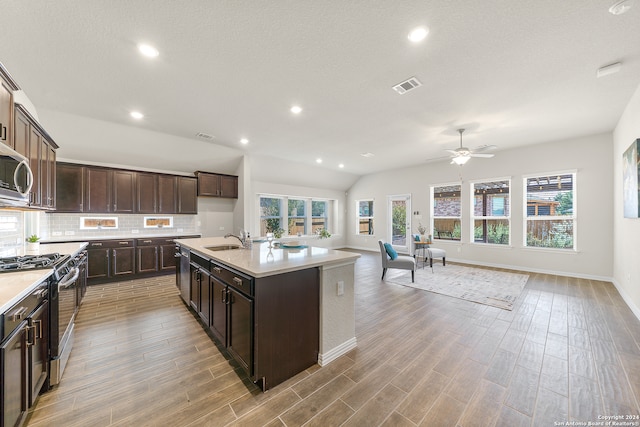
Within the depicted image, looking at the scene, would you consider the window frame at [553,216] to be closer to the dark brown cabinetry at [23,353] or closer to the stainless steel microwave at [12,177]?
the dark brown cabinetry at [23,353]

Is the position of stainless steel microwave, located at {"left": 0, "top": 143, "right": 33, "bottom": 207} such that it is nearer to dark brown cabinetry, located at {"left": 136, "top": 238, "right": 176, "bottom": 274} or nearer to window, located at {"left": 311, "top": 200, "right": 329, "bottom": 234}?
dark brown cabinetry, located at {"left": 136, "top": 238, "right": 176, "bottom": 274}

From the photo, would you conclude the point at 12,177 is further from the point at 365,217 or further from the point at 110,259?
the point at 365,217

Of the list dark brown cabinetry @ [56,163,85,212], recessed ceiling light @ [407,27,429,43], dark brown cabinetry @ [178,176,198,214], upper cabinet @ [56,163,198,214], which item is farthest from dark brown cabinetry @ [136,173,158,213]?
recessed ceiling light @ [407,27,429,43]

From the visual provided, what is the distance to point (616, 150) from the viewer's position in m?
4.54

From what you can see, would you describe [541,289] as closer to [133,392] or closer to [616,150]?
[616,150]

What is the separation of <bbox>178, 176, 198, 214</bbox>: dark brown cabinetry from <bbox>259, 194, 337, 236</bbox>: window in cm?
208

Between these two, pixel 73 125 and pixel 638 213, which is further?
pixel 73 125

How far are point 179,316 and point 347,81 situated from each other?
12.2 feet

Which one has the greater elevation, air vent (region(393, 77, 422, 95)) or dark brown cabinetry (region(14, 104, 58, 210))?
air vent (region(393, 77, 422, 95))

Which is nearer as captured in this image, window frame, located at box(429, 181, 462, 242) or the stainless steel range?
the stainless steel range

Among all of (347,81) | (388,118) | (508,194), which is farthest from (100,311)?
(508,194)

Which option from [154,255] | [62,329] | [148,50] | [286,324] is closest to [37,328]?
[62,329]

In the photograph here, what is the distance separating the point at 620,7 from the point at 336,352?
3621mm

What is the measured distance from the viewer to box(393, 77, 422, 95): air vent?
9.66ft
